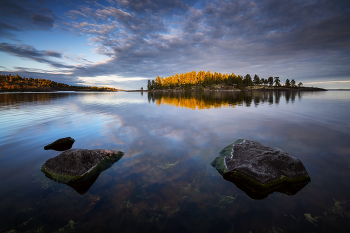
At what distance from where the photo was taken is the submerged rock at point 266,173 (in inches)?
290

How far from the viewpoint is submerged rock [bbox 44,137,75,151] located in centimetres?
1249

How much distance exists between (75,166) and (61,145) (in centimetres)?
633

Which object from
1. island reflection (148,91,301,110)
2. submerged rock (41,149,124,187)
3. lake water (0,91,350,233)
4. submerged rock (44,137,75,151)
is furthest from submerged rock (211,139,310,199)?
island reflection (148,91,301,110)

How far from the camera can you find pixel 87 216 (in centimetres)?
597

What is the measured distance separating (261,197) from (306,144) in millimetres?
10158

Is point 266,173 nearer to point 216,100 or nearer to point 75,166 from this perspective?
point 75,166

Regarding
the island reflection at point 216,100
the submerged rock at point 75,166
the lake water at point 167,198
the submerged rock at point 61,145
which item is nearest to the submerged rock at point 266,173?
the lake water at point 167,198

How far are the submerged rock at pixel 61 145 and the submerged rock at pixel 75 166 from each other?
3774mm

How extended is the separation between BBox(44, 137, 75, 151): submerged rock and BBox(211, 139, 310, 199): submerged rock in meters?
13.2

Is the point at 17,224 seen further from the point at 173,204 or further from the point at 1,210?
the point at 173,204

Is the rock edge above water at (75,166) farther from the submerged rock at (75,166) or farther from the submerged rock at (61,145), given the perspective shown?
the submerged rock at (61,145)

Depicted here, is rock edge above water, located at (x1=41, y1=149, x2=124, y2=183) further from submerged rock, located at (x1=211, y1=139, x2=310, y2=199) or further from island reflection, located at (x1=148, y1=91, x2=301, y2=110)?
island reflection, located at (x1=148, y1=91, x2=301, y2=110)

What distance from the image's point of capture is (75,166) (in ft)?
27.7

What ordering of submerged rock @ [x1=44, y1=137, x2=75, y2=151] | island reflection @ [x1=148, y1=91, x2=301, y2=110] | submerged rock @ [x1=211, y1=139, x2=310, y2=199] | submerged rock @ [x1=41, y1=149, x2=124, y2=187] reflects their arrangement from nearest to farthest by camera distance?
submerged rock @ [x1=211, y1=139, x2=310, y2=199]
submerged rock @ [x1=41, y1=149, x2=124, y2=187]
submerged rock @ [x1=44, y1=137, x2=75, y2=151]
island reflection @ [x1=148, y1=91, x2=301, y2=110]
